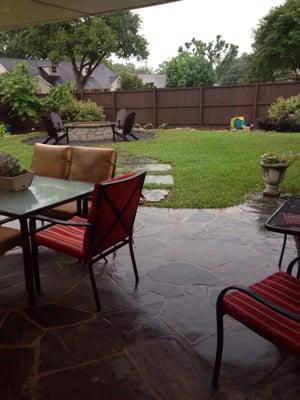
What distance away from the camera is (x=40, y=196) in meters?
2.72

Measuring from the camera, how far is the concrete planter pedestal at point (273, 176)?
4762mm

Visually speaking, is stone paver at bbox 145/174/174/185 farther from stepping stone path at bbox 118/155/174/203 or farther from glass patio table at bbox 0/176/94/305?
glass patio table at bbox 0/176/94/305

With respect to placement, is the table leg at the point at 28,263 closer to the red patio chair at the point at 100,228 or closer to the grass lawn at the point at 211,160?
the red patio chair at the point at 100,228

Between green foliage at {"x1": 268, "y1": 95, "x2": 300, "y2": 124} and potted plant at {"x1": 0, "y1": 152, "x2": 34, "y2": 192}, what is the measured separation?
10626 mm

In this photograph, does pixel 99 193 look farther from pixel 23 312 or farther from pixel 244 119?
pixel 244 119

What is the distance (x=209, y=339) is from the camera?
2.10 m

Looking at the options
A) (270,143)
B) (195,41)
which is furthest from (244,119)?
(195,41)

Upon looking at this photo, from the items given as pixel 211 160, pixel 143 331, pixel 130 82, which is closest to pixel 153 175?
pixel 211 160

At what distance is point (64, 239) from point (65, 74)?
3093cm

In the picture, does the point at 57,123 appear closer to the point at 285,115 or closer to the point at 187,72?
the point at 285,115

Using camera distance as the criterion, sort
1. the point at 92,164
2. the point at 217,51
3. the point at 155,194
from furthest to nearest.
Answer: the point at 217,51, the point at 155,194, the point at 92,164

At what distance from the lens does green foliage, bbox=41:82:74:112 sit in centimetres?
1346

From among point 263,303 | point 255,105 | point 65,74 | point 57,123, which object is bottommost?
point 263,303

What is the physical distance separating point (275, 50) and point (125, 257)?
67.3 ft
